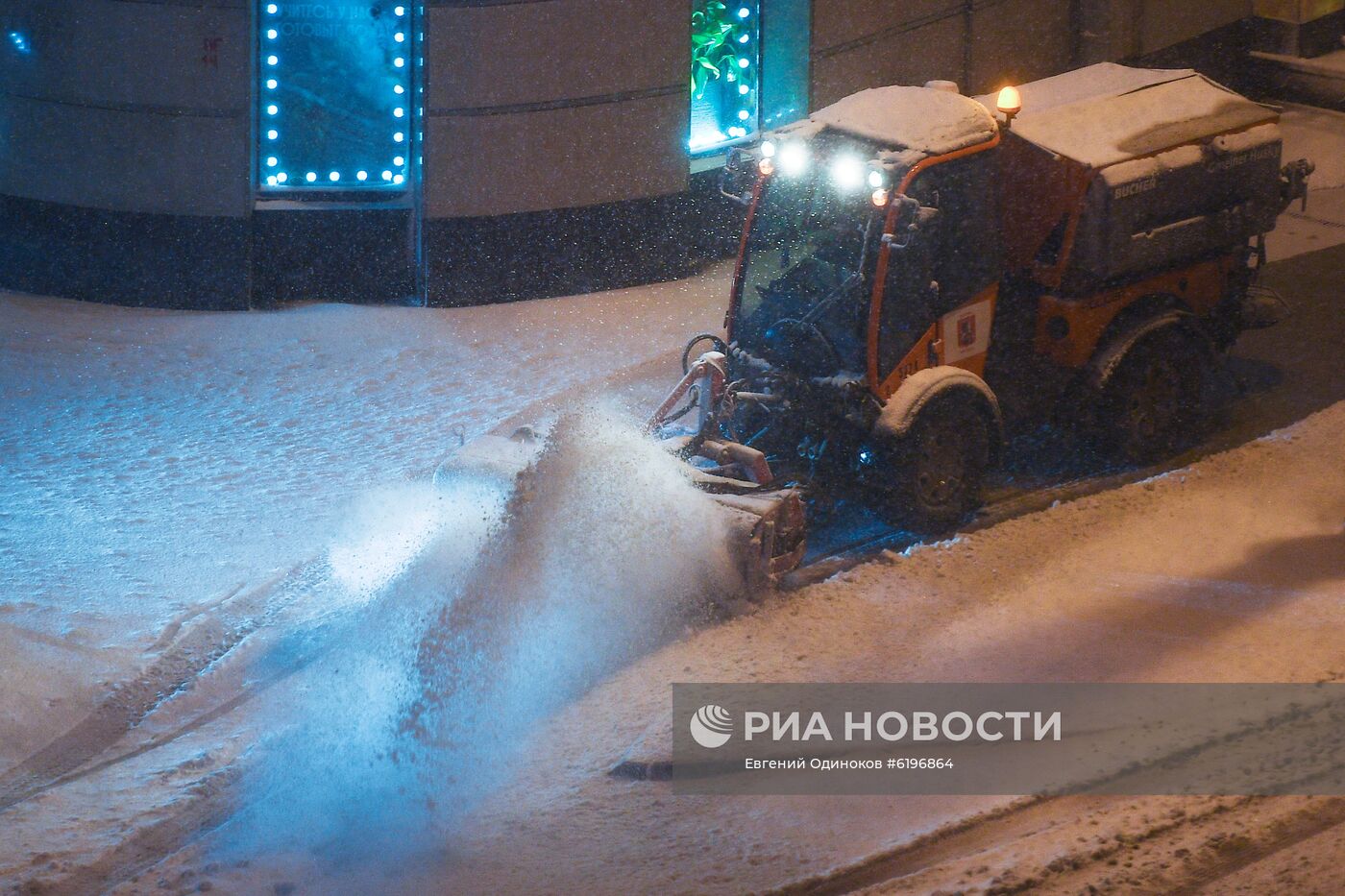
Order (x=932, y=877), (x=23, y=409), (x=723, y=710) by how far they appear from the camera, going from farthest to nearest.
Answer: (x=23, y=409) → (x=723, y=710) → (x=932, y=877)

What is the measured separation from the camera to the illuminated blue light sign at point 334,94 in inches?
476

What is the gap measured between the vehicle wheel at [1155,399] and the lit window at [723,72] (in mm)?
5542

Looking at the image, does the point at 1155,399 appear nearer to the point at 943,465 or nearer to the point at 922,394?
the point at 943,465

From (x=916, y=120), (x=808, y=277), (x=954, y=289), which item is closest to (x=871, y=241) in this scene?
(x=808, y=277)

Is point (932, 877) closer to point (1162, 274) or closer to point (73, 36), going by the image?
point (1162, 274)

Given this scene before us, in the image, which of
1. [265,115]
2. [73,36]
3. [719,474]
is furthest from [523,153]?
[719,474]

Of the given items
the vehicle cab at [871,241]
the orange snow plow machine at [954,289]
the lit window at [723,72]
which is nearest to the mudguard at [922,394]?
the orange snow plow machine at [954,289]

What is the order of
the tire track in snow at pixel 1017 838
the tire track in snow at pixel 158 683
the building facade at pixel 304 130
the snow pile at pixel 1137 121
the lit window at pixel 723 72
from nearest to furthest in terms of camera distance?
the tire track in snow at pixel 1017 838 → the tire track in snow at pixel 158 683 → the snow pile at pixel 1137 121 → the building facade at pixel 304 130 → the lit window at pixel 723 72

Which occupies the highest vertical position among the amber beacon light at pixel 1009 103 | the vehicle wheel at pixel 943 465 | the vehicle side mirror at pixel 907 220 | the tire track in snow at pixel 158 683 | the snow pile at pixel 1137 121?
the amber beacon light at pixel 1009 103

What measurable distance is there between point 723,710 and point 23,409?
6.07 meters

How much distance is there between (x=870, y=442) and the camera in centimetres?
824

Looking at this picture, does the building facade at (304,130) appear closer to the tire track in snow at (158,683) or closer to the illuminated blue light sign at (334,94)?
the illuminated blue light sign at (334,94)

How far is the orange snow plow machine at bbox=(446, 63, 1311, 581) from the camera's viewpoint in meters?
8.19

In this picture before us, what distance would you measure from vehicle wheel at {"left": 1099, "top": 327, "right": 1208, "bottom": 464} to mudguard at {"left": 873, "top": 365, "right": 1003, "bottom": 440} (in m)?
0.97
